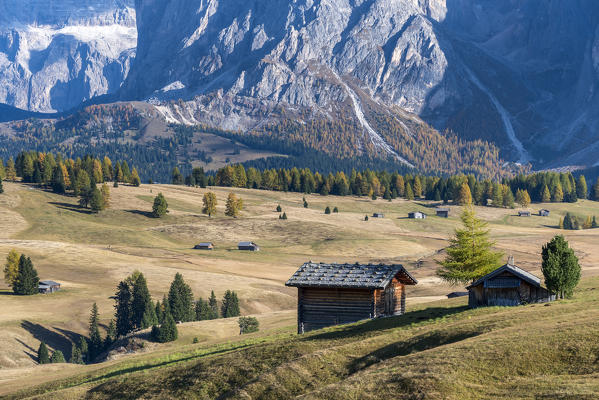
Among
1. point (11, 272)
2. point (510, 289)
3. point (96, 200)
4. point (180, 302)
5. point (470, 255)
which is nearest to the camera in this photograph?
point (510, 289)

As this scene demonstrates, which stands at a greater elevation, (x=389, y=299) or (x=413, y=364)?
(x=413, y=364)

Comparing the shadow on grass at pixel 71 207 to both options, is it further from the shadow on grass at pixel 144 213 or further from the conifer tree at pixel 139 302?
the conifer tree at pixel 139 302

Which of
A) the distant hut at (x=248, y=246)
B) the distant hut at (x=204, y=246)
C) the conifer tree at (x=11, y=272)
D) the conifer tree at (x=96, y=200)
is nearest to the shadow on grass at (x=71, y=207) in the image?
the conifer tree at (x=96, y=200)

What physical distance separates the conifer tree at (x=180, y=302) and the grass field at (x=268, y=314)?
10062mm

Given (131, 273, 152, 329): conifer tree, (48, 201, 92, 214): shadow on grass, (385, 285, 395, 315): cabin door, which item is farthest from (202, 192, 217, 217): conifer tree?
(385, 285, 395, 315): cabin door

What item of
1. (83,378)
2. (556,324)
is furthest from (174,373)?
(556,324)

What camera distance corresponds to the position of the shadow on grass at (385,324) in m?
45.8

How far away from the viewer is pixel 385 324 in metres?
47.5

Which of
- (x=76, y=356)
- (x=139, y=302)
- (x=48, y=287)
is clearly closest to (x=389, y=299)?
(x=76, y=356)

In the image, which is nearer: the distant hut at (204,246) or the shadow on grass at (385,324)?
the shadow on grass at (385,324)

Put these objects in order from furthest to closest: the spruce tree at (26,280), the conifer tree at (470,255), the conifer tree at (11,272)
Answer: the conifer tree at (11,272) → the spruce tree at (26,280) → the conifer tree at (470,255)

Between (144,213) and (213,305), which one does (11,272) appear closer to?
(213,305)

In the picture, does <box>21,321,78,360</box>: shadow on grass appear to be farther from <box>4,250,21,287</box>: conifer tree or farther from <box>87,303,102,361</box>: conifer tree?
<box>4,250,21,287</box>: conifer tree

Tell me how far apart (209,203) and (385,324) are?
14502 cm
